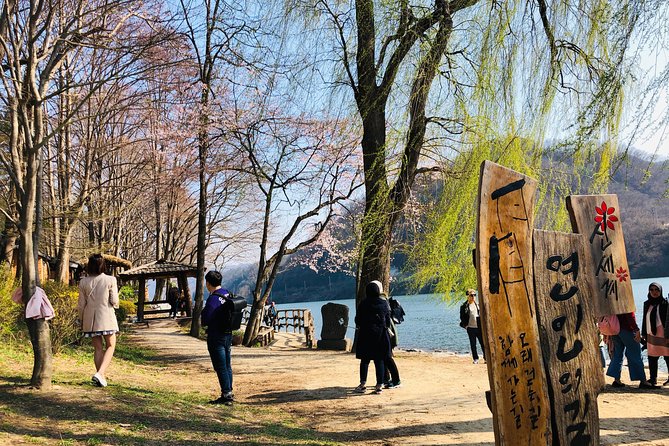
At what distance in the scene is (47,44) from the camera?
631 cm

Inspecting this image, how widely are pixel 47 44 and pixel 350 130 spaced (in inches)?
153

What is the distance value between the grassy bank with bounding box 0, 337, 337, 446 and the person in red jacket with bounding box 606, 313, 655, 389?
444 cm

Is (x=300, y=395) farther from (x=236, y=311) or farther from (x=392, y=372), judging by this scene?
(x=236, y=311)

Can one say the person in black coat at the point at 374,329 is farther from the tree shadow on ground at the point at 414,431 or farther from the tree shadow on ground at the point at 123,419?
the tree shadow on ground at the point at 123,419

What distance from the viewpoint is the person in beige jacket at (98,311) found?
20.1 ft

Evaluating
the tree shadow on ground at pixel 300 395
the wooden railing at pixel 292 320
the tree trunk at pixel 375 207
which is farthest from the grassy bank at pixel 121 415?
the wooden railing at pixel 292 320

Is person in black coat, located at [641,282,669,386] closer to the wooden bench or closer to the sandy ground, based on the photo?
the sandy ground

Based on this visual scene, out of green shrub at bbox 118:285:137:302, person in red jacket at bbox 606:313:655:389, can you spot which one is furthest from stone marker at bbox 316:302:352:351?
green shrub at bbox 118:285:137:302

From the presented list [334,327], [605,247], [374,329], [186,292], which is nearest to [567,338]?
[605,247]

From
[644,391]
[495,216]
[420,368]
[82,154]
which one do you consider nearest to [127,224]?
[82,154]

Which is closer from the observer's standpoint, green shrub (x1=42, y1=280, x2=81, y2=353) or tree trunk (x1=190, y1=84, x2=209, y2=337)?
green shrub (x1=42, y1=280, x2=81, y2=353)

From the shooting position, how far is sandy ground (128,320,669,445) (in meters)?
5.21

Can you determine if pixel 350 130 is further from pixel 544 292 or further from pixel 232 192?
pixel 232 192

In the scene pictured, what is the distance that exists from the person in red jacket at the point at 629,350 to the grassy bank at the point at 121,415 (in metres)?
4.44
